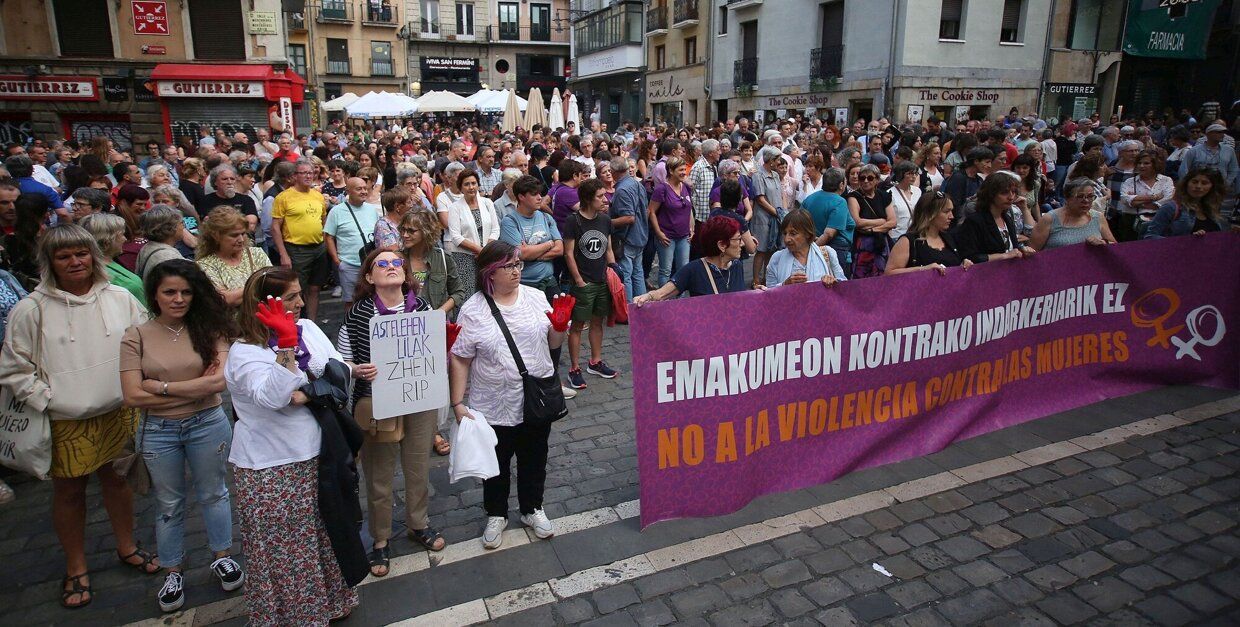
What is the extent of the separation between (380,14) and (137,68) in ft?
101

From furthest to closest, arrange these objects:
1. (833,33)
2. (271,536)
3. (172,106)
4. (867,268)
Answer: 1. (833,33)
2. (172,106)
3. (867,268)
4. (271,536)

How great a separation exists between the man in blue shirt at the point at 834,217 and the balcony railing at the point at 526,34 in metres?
50.0

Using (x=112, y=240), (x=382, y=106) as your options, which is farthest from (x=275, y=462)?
(x=382, y=106)

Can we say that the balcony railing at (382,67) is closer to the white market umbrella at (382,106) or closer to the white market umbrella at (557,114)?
the white market umbrella at (382,106)

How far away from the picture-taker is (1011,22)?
2438 cm

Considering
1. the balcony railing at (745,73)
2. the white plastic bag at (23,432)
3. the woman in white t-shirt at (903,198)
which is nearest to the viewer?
the white plastic bag at (23,432)

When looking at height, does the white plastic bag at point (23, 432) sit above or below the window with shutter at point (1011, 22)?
below

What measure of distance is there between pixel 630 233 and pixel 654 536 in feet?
14.1

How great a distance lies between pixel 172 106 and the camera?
20422mm

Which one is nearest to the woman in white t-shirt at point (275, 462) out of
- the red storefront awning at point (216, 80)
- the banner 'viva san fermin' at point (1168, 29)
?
the red storefront awning at point (216, 80)

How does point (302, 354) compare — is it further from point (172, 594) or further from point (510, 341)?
point (172, 594)

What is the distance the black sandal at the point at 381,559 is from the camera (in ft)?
A: 12.4

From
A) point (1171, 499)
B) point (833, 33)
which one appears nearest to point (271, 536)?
point (1171, 499)

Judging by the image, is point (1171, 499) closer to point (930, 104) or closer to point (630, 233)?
point (630, 233)
